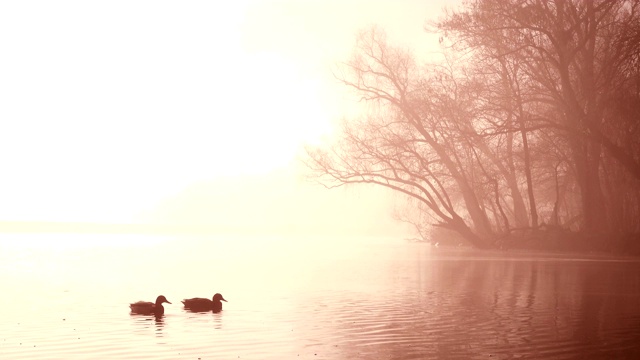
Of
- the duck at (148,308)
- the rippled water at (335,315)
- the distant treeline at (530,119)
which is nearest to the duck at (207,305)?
the rippled water at (335,315)

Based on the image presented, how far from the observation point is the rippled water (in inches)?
573

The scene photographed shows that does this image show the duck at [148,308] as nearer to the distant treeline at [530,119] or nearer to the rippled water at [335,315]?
the rippled water at [335,315]

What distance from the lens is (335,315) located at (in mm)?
19312

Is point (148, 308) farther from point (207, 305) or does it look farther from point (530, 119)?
point (530, 119)

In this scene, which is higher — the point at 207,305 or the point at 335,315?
the point at 207,305

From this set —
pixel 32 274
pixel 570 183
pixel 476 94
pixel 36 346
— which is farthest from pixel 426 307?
pixel 570 183

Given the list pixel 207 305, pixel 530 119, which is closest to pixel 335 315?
pixel 207 305

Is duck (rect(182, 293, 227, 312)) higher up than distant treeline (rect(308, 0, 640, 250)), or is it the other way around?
distant treeline (rect(308, 0, 640, 250))

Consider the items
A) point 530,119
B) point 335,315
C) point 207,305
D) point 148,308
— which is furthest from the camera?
point 530,119

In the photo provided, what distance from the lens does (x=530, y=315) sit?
1911 centimetres

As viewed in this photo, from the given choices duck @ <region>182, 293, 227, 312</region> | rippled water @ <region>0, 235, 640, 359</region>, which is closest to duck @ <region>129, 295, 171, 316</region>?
rippled water @ <region>0, 235, 640, 359</region>

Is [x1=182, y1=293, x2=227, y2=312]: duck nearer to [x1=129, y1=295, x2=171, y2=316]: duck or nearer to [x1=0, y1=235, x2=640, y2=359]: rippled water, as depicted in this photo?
[x1=0, y1=235, x2=640, y2=359]: rippled water

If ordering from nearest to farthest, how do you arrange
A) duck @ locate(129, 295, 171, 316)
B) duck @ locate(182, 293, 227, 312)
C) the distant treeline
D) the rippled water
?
the rippled water < duck @ locate(129, 295, 171, 316) < duck @ locate(182, 293, 227, 312) < the distant treeline

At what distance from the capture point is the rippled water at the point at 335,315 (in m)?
14.6
